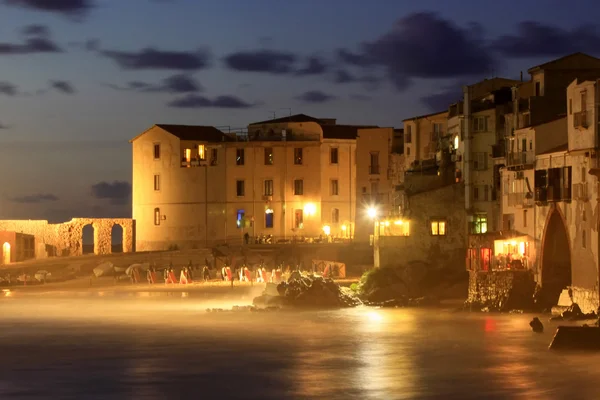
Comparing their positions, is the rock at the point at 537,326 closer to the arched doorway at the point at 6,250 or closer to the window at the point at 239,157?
the window at the point at 239,157

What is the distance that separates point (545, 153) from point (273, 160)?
33.7 m

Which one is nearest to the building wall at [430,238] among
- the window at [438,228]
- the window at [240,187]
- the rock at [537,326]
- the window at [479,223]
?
the window at [438,228]

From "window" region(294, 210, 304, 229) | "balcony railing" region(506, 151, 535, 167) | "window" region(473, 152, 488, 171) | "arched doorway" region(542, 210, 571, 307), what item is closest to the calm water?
"arched doorway" region(542, 210, 571, 307)

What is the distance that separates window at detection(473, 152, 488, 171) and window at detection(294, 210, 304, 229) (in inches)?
801

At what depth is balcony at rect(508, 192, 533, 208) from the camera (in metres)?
59.2

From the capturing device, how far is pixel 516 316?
55.6m

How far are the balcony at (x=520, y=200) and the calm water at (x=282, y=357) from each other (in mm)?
5962

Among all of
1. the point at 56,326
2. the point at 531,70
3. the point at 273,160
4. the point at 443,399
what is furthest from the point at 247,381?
the point at 273,160

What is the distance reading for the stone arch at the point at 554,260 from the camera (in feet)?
185

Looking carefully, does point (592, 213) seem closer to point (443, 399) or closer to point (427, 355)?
point (427, 355)

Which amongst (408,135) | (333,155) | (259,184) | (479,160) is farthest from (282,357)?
(333,155)

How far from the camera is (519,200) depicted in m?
60.3

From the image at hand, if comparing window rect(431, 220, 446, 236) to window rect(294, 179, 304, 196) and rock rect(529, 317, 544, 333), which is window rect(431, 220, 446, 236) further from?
rock rect(529, 317, 544, 333)

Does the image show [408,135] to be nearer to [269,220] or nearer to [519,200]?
[269,220]
